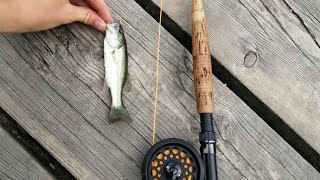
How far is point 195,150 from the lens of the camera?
2.03 m

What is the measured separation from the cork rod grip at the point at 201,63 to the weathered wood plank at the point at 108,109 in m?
0.16

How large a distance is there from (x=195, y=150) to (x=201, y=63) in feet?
1.26

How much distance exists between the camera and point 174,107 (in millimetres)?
2207

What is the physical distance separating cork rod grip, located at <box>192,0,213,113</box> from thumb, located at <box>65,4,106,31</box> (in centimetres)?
44

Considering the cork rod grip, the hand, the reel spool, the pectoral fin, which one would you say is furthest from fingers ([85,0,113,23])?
the reel spool

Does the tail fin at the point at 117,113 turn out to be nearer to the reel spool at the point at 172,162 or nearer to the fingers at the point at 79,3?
the reel spool at the point at 172,162

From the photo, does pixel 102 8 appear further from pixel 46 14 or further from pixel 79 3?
pixel 46 14

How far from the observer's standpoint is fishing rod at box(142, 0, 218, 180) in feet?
6.52

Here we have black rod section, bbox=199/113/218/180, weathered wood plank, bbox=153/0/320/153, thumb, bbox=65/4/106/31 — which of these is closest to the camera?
black rod section, bbox=199/113/218/180

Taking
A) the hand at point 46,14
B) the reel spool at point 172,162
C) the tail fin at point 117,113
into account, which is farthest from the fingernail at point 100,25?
the reel spool at point 172,162

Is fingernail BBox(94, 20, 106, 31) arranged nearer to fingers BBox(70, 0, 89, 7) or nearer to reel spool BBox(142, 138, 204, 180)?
fingers BBox(70, 0, 89, 7)

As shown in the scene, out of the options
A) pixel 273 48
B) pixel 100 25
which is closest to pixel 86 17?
pixel 100 25

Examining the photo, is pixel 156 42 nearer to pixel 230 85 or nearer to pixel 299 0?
pixel 230 85

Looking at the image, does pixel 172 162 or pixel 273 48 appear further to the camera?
pixel 273 48
